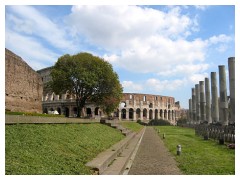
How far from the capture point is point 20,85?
63.3 ft

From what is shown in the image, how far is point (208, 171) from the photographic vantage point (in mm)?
8758

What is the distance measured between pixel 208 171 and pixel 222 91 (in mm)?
18864

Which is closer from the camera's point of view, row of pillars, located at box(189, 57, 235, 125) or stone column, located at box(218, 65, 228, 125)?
row of pillars, located at box(189, 57, 235, 125)

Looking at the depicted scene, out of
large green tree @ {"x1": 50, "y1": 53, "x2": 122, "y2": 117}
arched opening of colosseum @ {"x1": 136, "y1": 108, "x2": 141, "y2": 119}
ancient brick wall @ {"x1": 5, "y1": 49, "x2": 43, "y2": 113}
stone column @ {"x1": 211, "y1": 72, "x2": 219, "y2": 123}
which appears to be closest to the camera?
ancient brick wall @ {"x1": 5, "y1": 49, "x2": 43, "y2": 113}

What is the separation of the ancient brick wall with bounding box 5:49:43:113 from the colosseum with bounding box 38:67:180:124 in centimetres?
3936

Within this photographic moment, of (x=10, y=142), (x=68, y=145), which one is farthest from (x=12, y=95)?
(x=10, y=142)

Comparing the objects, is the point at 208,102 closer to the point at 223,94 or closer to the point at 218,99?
the point at 218,99

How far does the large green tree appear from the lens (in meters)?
34.5

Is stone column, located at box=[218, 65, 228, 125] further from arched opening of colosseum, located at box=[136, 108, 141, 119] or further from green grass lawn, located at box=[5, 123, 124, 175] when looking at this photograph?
arched opening of colosseum, located at box=[136, 108, 141, 119]

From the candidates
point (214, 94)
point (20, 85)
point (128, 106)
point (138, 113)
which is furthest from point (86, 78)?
point (138, 113)

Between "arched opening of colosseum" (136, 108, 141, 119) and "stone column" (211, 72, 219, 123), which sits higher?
"stone column" (211, 72, 219, 123)

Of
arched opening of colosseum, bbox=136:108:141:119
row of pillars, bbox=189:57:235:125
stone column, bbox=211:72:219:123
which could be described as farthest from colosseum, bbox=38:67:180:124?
stone column, bbox=211:72:219:123

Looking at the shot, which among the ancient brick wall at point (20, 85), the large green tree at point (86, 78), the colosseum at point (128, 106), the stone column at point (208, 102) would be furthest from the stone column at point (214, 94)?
the colosseum at point (128, 106)

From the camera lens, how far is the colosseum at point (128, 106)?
66062 mm
